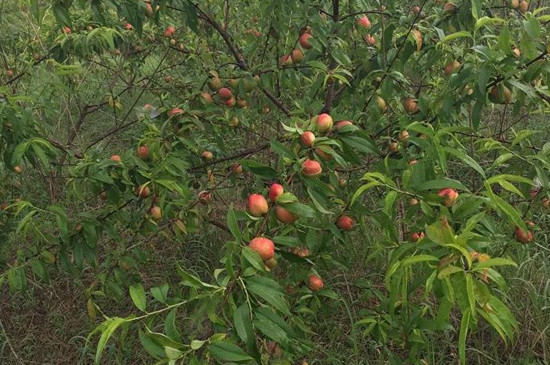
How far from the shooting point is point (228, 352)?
38.9 inches

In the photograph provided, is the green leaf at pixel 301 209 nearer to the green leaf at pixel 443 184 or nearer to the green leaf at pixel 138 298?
the green leaf at pixel 443 184

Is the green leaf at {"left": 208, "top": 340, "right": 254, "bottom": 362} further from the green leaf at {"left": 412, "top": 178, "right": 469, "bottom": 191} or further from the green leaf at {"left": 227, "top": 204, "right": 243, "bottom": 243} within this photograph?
the green leaf at {"left": 412, "top": 178, "right": 469, "bottom": 191}

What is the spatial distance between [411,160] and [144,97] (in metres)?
3.87

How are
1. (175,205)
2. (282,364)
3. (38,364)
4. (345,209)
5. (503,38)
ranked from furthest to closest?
(38,364)
(175,205)
(345,209)
(282,364)
(503,38)

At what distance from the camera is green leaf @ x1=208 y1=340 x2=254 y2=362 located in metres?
0.97

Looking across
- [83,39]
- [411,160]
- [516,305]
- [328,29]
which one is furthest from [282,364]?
[83,39]

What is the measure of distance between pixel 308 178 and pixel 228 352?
489mm

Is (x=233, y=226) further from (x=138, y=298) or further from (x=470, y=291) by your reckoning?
(x=470, y=291)

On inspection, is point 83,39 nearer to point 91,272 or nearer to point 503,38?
point 91,272

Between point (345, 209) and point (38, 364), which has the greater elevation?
point (345, 209)

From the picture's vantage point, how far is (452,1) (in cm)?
214

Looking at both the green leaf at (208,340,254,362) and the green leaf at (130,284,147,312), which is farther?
the green leaf at (130,284,147,312)

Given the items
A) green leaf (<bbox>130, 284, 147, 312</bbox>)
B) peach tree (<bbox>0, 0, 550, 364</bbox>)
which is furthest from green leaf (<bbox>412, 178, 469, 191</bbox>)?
green leaf (<bbox>130, 284, 147, 312</bbox>)

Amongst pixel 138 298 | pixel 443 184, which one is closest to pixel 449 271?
pixel 443 184
